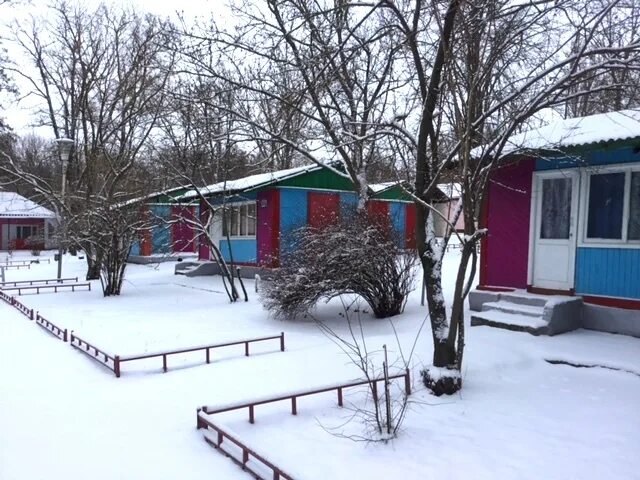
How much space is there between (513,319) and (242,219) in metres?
13.5

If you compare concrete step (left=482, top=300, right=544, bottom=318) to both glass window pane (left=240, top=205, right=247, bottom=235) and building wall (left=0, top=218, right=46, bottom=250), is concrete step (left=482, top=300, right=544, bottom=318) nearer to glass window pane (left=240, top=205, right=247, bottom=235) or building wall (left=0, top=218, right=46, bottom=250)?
glass window pane (left=240, top=205, right=247, bottom=235)

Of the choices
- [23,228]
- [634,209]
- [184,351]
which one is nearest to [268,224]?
[184,351]

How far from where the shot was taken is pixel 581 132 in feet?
26.7

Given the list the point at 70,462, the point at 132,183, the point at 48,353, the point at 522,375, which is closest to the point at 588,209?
the point at 522,375

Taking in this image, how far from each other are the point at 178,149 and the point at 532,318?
42.5 feet

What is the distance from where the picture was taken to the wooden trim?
26.0 ft

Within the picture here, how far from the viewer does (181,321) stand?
11.2 metres

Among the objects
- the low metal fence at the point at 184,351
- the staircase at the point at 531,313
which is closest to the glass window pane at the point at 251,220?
the low metal fence at the point at 184,351

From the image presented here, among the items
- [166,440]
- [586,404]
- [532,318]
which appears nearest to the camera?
[166,440]

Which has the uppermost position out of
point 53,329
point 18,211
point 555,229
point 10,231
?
point 18,211

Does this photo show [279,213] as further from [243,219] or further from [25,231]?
[25,231]

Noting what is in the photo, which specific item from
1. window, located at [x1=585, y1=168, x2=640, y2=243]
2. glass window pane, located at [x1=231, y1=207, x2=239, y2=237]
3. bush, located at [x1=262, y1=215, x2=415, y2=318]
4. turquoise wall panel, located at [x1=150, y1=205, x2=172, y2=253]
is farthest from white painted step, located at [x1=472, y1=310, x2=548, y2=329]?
turquoise wall panel, located at [x1=150, y1=205, x2=172, y2=253]

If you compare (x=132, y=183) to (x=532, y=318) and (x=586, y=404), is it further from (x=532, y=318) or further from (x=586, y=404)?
(x=586, y=404)

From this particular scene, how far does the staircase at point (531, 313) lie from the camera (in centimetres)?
796
